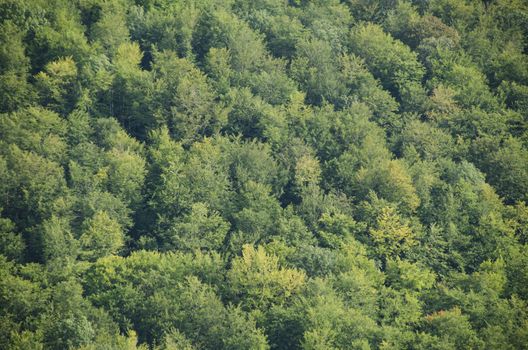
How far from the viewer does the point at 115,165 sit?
105 m

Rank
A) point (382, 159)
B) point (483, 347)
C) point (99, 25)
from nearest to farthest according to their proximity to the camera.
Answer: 1. point (483, 347)
2. point (382, 159)
3. point (99, 25)

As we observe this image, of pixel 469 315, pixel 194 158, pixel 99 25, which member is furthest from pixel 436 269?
pixel 99 25

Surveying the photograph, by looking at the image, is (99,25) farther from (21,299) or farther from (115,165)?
(21,299)

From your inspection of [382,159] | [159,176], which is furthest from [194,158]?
[382,159]

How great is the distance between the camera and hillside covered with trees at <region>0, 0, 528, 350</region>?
93.2 m

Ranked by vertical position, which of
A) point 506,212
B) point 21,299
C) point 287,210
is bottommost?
→ point 21,299

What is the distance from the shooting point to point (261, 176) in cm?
10750

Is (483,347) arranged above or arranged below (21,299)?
above

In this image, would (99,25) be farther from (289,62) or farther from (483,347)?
(483,347)

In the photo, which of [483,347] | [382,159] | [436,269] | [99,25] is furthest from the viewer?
[99,25]

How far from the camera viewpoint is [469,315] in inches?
3708

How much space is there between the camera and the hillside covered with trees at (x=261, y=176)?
93.2 m

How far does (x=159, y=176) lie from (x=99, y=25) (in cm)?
1993

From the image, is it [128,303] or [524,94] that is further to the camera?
[524,94]
